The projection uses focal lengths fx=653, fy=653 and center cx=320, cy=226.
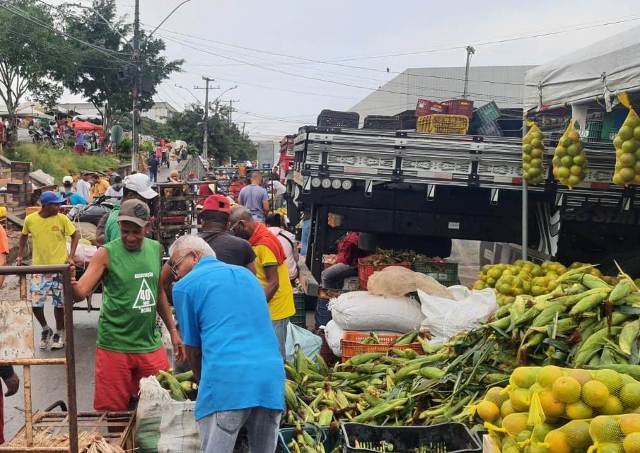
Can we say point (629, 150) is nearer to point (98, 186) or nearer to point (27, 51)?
point (98, 186)

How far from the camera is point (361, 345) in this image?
633 centimetres

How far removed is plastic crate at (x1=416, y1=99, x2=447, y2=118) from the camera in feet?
43.7

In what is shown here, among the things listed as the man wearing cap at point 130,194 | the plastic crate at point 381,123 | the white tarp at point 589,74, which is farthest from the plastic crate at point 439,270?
the plastic crate at point 381,123

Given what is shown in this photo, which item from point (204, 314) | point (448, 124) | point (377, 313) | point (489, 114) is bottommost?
point (377, 313)

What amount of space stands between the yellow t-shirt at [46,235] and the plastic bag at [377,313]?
3778mm

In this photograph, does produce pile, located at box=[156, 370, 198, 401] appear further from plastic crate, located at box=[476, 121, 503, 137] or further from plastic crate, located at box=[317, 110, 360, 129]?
plastic crate, located at box=[317, 110, 360, 129]

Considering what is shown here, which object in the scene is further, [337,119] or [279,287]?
[337,119]

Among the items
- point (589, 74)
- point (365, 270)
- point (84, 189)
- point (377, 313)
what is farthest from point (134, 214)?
point (84, 189)

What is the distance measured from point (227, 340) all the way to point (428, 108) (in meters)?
10.8

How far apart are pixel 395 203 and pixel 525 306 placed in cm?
369

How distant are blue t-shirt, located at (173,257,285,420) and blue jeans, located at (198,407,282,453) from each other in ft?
0.20

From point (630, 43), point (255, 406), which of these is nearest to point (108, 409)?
point (255, 406)

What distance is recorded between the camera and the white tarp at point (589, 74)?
18.7 feet

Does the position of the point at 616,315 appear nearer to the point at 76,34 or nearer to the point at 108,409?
the point at 108,409
